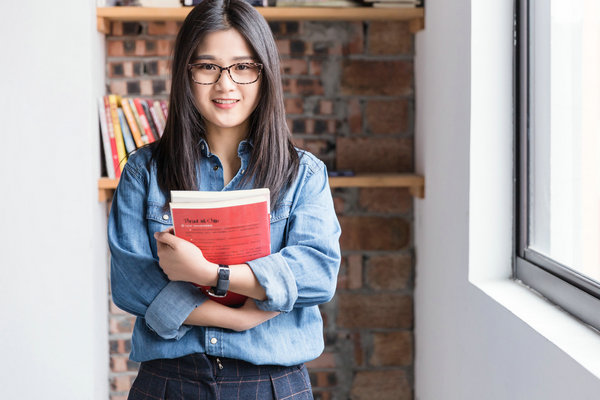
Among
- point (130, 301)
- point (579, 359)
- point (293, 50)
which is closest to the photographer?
point (579, 359)

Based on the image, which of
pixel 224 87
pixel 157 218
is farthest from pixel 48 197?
pixel 224 87

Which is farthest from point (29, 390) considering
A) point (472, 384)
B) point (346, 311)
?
point (472, 384)

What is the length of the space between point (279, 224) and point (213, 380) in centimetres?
32

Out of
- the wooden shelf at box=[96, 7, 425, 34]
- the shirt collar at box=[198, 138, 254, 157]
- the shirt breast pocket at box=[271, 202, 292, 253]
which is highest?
the wooden shelf at box=[96, 7, 425, 34]

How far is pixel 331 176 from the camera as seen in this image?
2.08m

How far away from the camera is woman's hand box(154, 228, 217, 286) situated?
3.71 ft

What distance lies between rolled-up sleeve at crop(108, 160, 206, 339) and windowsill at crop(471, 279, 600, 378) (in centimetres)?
62

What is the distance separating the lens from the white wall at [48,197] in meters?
1.94

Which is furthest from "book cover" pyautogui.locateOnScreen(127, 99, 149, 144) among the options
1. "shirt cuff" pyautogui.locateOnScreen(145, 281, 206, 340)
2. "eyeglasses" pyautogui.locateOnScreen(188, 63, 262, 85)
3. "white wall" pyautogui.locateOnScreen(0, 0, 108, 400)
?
"shirt cuff" pyautogui.locateOnScreen(145, 281, 206, 340)

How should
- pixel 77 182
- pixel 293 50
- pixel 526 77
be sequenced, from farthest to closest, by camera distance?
pixel 293 50, pixel 77 182, pixel 526 77

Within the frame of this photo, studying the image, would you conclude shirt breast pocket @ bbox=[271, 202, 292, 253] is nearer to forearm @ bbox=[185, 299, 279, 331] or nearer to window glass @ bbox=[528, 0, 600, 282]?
forearm @ bbox=[185, 299, 279, 331]

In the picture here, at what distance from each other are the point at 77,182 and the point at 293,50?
0.81 m

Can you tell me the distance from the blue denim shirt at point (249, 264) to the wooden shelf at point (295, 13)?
81cm

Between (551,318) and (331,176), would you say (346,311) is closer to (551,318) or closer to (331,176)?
(331,176)
